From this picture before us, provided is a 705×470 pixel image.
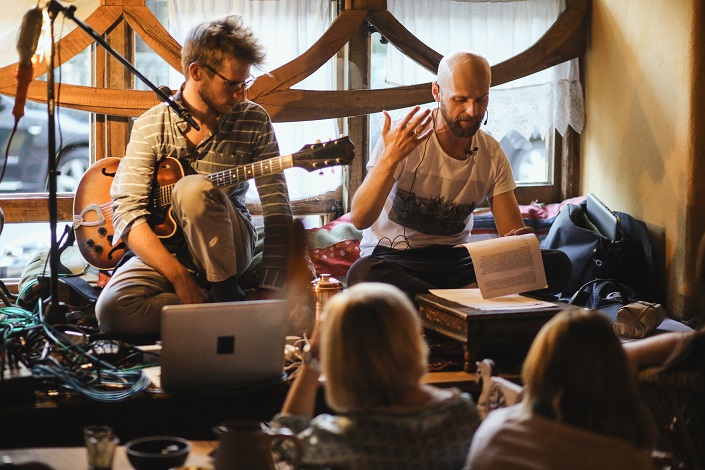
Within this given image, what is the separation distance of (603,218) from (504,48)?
1083 millimetres

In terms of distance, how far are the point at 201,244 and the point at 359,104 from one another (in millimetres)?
1494

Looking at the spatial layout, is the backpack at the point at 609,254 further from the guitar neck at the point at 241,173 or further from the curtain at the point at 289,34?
the guitar neck at the point at 241,173

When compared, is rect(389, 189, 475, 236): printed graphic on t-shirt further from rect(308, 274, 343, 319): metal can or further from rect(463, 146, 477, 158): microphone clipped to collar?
rect(308, 274, 343, 319): metal can

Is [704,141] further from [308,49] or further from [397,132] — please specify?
[308,49]

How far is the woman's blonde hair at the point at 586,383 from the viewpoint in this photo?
1.55 m

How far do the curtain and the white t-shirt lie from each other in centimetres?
70

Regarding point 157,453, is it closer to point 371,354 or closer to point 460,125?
point 371,354

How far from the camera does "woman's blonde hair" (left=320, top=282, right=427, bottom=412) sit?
162 centimetres

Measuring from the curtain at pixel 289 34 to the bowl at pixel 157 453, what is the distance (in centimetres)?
249

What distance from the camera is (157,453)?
1.73 meters

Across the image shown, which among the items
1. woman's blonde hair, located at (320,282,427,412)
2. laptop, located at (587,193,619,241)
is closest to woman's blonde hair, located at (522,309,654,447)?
woman's blonde hair, located at (320,282,427,412)

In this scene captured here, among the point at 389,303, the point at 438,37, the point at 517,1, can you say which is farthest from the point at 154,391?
the point at 517,1

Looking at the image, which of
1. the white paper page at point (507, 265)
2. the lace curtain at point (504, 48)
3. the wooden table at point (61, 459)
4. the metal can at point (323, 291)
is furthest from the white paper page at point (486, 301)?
the lace curtain at point (504, 48)

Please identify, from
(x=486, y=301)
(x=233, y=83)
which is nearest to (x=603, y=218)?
(x=486, y=301)
